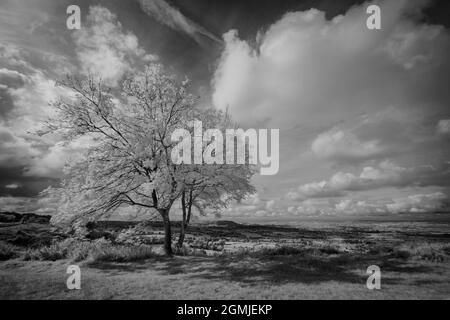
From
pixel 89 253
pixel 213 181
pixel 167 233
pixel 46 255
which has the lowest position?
pixel 46 255

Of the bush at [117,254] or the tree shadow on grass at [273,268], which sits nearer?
the tree shadow on grass at [273,268]

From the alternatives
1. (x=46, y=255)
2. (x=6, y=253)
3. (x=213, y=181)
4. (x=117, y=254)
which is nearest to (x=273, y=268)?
(x=213, y=181)

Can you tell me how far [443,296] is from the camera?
22.8 feet

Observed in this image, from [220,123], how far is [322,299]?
9.76 meters

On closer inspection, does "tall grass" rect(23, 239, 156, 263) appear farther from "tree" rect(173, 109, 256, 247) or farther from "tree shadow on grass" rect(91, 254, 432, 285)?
"tree" rect(173, 109, 256, 247)

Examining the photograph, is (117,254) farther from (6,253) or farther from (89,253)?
(6,253)

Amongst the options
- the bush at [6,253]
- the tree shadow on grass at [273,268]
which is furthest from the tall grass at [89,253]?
the bush at [6,253]

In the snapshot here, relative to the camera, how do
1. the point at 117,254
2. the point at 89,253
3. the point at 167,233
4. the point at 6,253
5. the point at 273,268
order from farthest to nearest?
the point at 167,233 < the point at 6,253 < the point at 89,253 < the point at 117,254 < the point at 273,268

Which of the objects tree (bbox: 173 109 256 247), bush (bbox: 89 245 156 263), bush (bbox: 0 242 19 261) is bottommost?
bush (bbox: 0 242 19 261)

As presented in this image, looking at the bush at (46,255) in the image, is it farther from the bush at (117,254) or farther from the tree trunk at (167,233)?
the tree trunk at (167,233)

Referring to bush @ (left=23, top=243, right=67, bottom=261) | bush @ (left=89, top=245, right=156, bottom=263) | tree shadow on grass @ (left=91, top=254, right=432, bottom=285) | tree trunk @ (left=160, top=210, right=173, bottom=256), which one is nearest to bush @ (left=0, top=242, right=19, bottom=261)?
bush @ (left=23, top=243, right=67, bottom=261)
